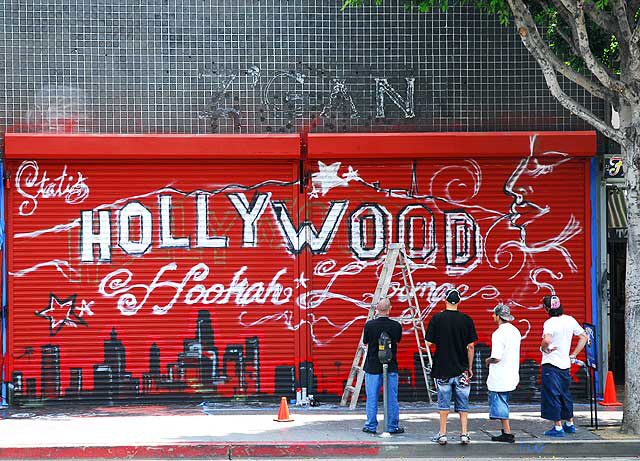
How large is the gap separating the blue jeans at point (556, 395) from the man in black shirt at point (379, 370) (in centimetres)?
188

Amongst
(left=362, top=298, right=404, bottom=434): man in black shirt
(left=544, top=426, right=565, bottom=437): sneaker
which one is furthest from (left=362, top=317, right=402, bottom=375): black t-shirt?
(left=544, top=426, right=565, bottom=437): sneaker

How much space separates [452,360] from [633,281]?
267 cm

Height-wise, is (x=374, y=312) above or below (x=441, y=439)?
above

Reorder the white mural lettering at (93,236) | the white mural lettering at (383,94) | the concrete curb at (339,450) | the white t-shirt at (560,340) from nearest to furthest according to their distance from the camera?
the concrete curb at (339,450) < the white t-shirt at (560,340) < the white mural lettering at (93,236) < the white mural lettering at (383,94)

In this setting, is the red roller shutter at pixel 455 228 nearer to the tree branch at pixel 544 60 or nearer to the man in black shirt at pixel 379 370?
the tree branch at pixel 544 60

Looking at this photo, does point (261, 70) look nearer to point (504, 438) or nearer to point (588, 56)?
point (588, 56)

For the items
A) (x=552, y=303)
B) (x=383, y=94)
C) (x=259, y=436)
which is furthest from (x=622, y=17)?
(x=259, y=436)

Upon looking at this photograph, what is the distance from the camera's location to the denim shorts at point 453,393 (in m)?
12.4

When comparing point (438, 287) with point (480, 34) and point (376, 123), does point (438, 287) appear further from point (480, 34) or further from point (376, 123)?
point (480, 34)

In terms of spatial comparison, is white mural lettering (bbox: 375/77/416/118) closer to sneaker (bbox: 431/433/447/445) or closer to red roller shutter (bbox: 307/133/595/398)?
red roller shutter (bbox: 307/133/595/398)

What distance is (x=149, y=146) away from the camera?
1507 centimetres

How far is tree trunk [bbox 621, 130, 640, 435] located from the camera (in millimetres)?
12969

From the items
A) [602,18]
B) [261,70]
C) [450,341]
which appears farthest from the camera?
[261,70]

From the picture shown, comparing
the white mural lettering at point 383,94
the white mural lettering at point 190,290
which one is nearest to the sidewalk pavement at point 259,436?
the white mural lettering at point 190,290
